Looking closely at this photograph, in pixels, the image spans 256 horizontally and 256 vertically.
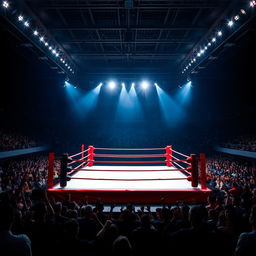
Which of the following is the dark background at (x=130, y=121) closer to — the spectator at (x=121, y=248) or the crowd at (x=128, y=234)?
the crowd at (x=128, y=234)

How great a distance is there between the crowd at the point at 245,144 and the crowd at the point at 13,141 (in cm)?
1374

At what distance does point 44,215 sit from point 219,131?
1695 centimetres

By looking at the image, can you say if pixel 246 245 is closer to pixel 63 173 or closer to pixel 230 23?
pixel 63 173

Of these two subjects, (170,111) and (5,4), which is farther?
(170,111)

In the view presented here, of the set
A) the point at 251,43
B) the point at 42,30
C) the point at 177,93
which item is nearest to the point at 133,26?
the point at 42,30

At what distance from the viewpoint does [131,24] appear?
6.74 m

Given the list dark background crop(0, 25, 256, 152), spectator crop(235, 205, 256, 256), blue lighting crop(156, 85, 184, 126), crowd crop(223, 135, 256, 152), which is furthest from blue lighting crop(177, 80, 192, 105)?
spectator crop(235, 205, 256, 256)

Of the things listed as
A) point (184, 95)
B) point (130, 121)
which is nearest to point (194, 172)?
Result: point (184, 95)

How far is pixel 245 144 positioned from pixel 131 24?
1026cm

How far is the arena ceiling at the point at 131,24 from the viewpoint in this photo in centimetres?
557

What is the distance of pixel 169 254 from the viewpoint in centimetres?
181

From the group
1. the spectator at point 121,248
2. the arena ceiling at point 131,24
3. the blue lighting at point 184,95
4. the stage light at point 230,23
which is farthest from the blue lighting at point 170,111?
the spectator at point 121,248

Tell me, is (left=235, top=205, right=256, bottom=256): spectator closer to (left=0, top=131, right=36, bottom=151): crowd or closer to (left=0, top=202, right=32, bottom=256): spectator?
(left=0, top=202, right=32, bottom=256): spectator

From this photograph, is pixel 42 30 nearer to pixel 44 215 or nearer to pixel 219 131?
pixel 44 215
